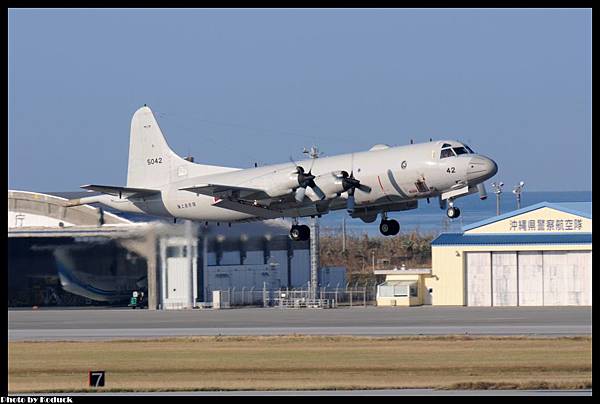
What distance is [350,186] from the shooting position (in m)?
51.4

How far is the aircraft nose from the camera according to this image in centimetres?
4894

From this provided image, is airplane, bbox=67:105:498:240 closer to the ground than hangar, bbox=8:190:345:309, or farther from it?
farther from it

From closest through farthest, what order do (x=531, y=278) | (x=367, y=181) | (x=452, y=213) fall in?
(x=452, y=213), (x=367, y=181), (x=531, y=278)

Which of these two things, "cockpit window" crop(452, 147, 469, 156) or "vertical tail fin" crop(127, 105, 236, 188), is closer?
"cockpit window" crop(452, 147, 469, 156)

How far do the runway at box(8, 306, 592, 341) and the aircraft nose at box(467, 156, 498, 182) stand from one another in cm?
683

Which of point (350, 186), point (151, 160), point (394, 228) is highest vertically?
point (151, 160)

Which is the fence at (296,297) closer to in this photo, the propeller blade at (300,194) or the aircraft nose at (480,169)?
the propeller blade at (300,194)

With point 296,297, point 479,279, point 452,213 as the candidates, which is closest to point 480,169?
point 452,213

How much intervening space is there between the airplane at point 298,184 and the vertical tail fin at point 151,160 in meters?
0.05

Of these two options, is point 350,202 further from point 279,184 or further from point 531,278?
point 531,278

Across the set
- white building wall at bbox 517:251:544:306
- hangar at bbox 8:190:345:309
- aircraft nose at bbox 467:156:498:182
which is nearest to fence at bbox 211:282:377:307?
hangar at bbox 8:190:345:309

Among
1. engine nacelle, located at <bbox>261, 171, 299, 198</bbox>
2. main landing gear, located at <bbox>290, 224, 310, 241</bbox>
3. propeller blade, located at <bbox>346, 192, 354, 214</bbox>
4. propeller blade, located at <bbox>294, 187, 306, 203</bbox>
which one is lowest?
main landing gear, located at <bbox>290, 224, 310, 241</bbox>

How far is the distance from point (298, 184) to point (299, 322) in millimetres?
9807

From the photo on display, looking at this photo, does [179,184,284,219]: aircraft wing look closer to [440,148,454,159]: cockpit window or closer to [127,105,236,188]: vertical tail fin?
[127,105,236,188]: vertical tail fin
